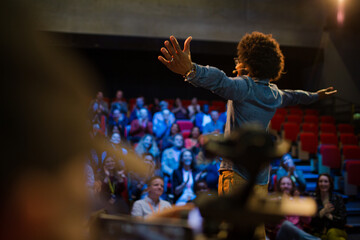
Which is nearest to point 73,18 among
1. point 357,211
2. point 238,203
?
point 357,211

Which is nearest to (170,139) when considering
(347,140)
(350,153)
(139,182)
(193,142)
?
(193,142)

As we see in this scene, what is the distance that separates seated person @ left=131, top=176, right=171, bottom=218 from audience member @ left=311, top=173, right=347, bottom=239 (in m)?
1.50

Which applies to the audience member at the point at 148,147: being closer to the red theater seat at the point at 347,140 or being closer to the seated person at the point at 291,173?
the seated person at the point at 291,173

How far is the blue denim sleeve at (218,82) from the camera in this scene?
3.58 feet

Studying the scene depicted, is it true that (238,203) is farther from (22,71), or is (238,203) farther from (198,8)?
(198,8)

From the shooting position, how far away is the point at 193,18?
7070 mm

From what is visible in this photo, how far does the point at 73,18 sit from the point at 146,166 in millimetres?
4150

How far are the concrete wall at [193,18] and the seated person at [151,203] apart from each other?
448cm

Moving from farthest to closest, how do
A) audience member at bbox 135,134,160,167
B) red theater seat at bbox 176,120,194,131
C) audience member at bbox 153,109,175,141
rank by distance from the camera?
red theater seat at bbox 176,120,194,131 → audience member at bbox 153,109,175,141 → audience member at bbox 135,134,160,167

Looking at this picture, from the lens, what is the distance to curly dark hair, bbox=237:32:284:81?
4.32ft

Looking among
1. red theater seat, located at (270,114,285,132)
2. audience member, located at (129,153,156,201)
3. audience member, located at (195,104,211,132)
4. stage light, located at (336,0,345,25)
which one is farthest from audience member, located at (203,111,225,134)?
stage light, located at (336,0,345,25)

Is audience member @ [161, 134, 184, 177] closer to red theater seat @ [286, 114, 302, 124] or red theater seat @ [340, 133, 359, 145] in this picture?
red theater seat @ [340, 133, 359, 145]

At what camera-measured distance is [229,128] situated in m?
1.32

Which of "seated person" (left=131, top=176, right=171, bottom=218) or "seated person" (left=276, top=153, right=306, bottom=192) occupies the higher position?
"seated person" (left=276, top=153, right=306, bottom=192)
